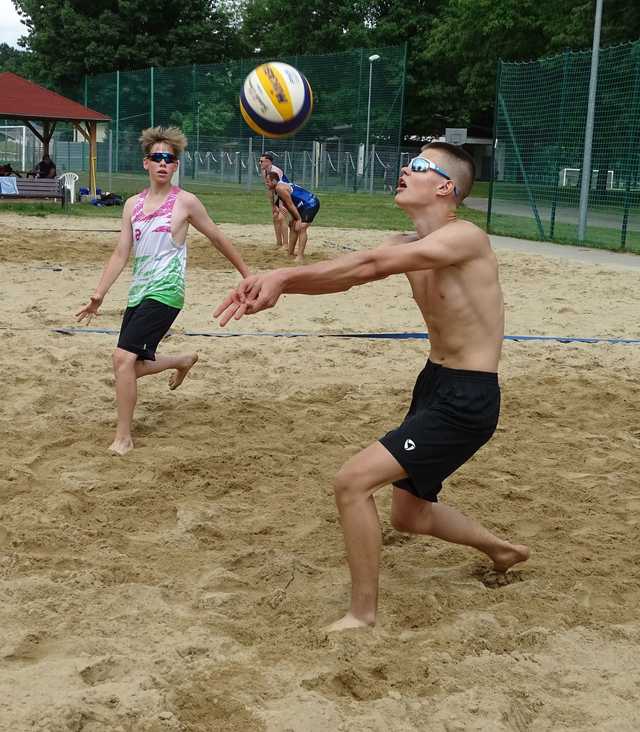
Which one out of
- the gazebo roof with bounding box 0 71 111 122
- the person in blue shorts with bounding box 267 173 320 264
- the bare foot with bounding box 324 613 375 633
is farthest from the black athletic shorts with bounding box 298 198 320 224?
the gazebo roof with bounding box 0 71 111 122

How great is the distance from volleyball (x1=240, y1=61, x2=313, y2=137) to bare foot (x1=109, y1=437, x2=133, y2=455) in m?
5.93

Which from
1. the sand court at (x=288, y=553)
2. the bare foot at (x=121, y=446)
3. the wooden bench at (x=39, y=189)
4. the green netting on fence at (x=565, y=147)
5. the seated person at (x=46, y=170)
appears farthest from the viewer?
the seated person at (x=46, y=170)

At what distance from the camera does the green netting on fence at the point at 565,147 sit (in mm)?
16391

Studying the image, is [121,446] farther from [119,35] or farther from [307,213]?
[119,35]

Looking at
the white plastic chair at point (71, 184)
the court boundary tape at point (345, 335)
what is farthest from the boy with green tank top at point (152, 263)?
the white plastic chair at point (71, 184)

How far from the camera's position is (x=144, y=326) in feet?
17.3

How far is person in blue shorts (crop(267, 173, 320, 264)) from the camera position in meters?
12.7

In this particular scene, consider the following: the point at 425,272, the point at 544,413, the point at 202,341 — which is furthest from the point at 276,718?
the point at 202,341

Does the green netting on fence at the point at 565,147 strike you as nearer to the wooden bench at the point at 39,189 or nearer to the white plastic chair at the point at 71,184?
the wooden bench at the point at 39,189

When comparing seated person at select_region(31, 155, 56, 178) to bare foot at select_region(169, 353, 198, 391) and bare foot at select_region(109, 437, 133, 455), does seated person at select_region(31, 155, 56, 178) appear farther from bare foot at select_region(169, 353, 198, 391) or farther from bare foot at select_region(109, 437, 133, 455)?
bare foot at select_region(109, 437, 133, 455)

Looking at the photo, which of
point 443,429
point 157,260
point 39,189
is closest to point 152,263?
point 157,260

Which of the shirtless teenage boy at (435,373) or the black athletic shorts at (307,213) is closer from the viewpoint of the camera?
the shirtless teenage boy at (435,373)

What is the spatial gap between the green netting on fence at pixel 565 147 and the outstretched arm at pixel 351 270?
13442 mm

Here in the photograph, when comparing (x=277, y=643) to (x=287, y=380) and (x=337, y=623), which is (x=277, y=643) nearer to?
(x=337, y=623)
